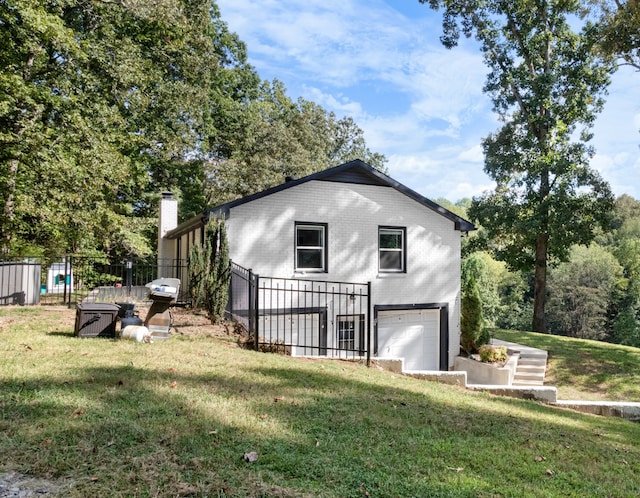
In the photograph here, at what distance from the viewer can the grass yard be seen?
9.75 feet

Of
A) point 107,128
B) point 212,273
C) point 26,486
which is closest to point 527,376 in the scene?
point 212,273

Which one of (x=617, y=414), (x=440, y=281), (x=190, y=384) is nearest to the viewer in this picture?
(x=190, y=384)

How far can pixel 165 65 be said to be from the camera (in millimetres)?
21812

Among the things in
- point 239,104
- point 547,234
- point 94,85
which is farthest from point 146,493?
point 239,104

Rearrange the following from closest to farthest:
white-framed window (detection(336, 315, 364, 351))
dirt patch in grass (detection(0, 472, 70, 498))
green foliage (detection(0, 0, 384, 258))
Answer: dirt patch in grass (detection(0, 472, 70, 498)) → white-framed window (detection(336, 315, 364, 351)) → green foliage (detection(0, 0, 384, 258))

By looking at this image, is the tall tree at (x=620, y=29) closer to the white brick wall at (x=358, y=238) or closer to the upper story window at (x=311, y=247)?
the white brick wall at (x=358, y=238)

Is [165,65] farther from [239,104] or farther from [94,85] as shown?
[239,104]

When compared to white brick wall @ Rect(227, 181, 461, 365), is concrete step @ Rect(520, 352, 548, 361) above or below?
below

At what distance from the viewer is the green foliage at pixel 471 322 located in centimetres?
1450

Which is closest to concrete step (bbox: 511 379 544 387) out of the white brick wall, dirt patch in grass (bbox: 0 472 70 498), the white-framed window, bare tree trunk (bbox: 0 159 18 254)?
the white brick wall

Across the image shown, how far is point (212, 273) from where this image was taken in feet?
33.0

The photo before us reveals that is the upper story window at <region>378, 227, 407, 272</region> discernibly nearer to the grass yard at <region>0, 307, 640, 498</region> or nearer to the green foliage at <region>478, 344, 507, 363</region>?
the green foliage at <region>478, 344, 507, 363</region>

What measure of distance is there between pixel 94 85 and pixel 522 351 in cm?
1858

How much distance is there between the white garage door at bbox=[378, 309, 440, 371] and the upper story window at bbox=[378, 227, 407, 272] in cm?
145
